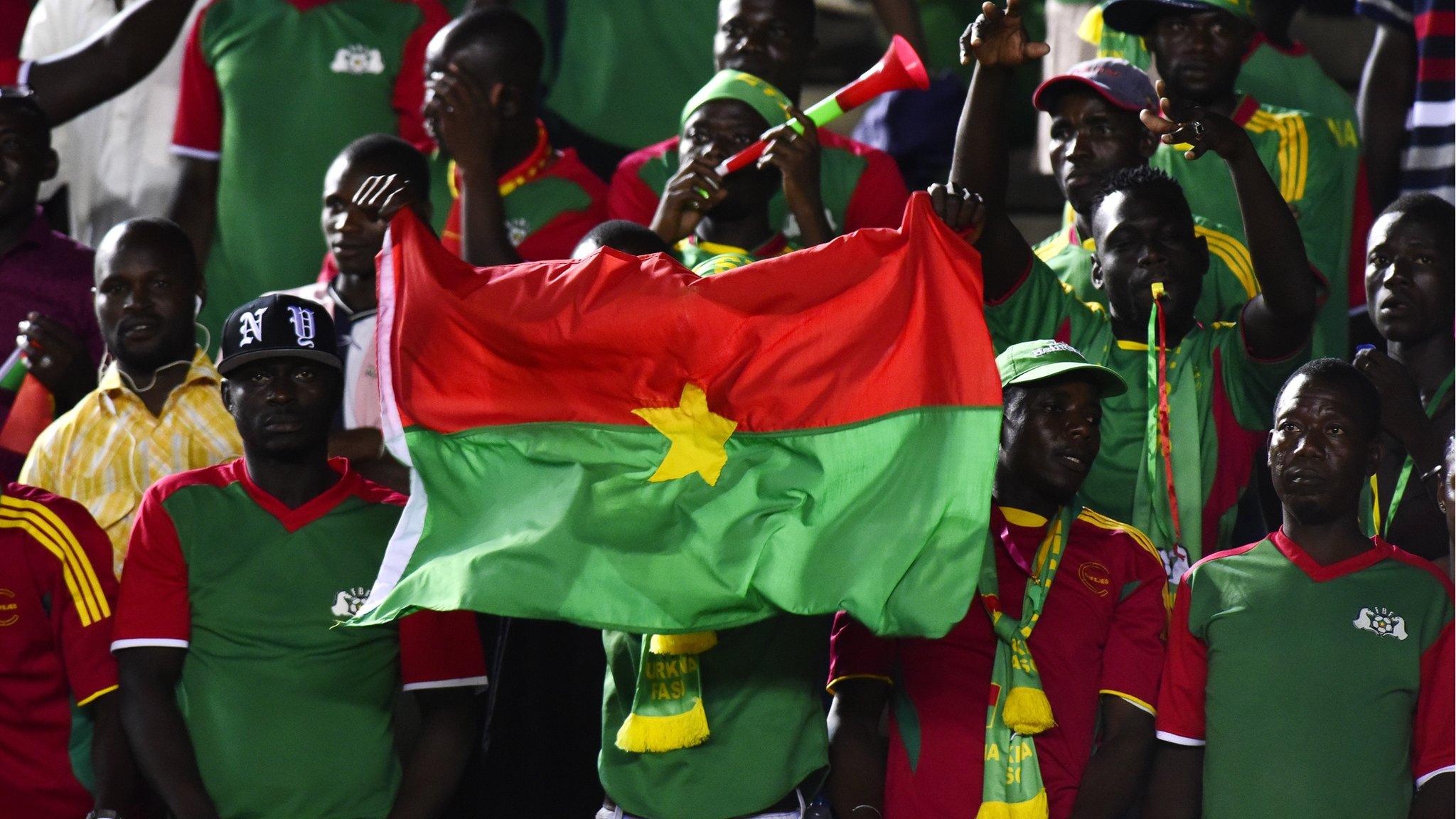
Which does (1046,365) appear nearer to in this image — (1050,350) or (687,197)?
(1050,350)

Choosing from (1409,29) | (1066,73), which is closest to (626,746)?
(1066,73)

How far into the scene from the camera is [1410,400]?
4.55 m

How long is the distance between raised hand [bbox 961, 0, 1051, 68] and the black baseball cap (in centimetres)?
163

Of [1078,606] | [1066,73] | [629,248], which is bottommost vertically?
[1078,606]

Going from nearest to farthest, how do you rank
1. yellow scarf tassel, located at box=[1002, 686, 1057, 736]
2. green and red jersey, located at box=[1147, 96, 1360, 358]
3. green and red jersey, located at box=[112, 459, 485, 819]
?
1. yellow scarf tassel, located at box=[1002, 686, 1057, 736]
2. green and red jersey, located at box=[112, 459, 485, 819]
3. green and red jersey, located at box=[1147, 96, 1360, 358]

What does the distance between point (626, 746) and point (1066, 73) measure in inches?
90.8

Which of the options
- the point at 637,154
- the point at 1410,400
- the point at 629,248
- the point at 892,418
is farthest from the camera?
the point at 637,154

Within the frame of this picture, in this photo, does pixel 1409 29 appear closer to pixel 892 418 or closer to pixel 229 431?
pixel 892 418

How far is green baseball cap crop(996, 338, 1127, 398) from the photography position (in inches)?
168

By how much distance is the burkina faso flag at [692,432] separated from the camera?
13.2 ft

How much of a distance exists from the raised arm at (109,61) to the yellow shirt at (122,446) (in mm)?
1526

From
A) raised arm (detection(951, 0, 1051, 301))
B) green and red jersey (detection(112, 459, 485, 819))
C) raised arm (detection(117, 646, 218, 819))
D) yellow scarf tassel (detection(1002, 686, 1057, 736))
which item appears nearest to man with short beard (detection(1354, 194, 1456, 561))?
raised arm (detection(951, 0, 1051, 301))

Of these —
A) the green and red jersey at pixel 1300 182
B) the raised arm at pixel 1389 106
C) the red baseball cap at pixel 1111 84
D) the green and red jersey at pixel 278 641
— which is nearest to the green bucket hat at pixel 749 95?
the red baseball cap at pixel 1111 84

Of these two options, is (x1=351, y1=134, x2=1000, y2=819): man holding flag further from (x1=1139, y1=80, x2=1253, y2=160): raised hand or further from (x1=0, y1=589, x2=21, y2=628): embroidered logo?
(x1=0, y1=589, x2=21, y2=628): embroidered logo
